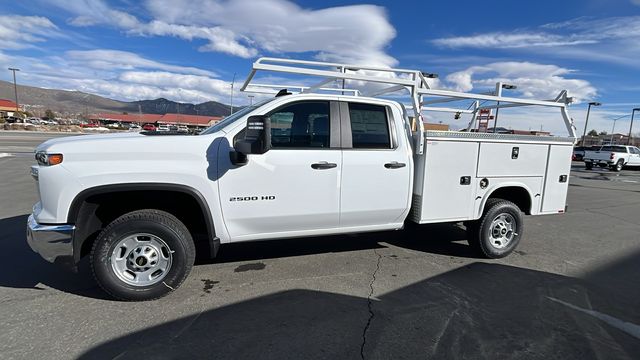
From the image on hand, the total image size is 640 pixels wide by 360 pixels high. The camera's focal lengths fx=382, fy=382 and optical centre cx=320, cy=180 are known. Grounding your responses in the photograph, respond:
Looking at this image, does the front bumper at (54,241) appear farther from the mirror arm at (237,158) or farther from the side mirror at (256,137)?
the side mirror at (256,137)

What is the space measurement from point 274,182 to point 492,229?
3.13m

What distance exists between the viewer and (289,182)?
398 cm

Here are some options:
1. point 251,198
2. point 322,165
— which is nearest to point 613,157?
point 322,165

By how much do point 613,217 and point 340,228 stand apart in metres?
7.64

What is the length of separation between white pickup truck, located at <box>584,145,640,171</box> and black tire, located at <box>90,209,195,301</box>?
31.0 m

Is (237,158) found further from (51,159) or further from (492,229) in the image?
(492,229)

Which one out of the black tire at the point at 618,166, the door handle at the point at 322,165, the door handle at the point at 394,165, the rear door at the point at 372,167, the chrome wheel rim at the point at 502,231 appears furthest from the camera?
the black tire at the point at 618,166

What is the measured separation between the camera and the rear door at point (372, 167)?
4250 mm

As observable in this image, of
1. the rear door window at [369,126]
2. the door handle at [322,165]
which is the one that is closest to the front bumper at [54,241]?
the door handle at [322,165]

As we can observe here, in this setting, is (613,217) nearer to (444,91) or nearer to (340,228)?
(444,91)

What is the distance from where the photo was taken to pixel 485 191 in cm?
501

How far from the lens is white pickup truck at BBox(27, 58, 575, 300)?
3426 millimetres

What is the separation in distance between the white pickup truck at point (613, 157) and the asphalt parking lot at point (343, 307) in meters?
25.8

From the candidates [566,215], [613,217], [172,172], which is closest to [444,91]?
[172,172]
